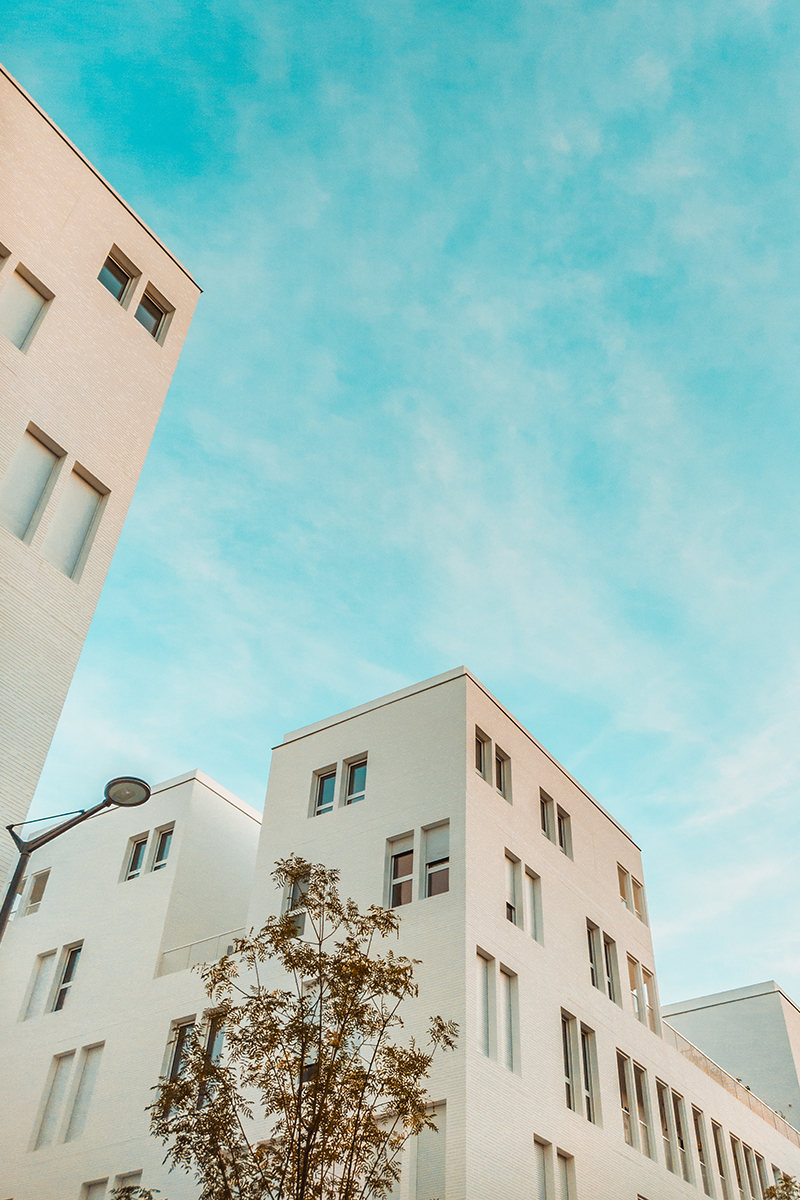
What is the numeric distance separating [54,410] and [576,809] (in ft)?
60.3

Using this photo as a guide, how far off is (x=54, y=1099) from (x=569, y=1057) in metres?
12.8

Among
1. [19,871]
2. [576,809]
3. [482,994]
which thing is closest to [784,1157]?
[576,809]

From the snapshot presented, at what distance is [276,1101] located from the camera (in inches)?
524

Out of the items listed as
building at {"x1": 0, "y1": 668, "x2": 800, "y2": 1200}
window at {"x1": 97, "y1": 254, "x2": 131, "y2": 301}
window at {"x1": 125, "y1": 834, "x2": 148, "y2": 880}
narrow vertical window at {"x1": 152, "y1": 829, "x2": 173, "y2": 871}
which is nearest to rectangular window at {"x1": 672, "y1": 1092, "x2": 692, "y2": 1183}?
building at {"x1": 0, "y1": 668, "x2": 800, "y2": 1200}

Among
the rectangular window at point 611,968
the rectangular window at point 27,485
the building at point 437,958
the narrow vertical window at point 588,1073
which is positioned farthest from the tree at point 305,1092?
the rectangular window at point 611,968

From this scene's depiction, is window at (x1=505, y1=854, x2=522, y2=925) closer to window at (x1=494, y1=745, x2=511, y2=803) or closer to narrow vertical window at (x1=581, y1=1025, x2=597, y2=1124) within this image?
window at (x1=494, y1=745, x2=511, y2=803)

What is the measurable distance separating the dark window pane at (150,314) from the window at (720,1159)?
26412mm

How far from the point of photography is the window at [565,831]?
1073 inches

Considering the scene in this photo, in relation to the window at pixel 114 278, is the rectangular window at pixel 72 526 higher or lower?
lower

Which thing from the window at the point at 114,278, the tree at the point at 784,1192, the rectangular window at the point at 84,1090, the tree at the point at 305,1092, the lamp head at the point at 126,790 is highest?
the window at the point at 114,278

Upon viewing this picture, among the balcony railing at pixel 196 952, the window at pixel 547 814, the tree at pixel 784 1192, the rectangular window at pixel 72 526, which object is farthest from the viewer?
the window at pixel 547 814

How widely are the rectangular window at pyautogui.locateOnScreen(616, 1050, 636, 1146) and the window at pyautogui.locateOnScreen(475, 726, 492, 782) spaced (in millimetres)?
7804

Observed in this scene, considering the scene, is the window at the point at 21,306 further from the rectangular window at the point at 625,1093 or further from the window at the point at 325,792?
the rectangular window at the point at 625,1093

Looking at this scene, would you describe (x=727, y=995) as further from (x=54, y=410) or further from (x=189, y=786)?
(x=54, y=410)
